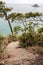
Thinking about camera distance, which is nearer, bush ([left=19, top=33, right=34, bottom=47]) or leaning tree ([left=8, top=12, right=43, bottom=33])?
bush ([left=19, top=33, right=34, bottom=47])

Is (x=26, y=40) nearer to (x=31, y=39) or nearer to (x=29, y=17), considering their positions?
(x=31, y=39)

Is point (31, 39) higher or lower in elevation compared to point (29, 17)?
lower

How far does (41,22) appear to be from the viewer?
10.1 metres

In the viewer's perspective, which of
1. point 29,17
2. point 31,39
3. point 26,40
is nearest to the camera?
point 31,39

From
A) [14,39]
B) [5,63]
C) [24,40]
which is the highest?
[5,63]

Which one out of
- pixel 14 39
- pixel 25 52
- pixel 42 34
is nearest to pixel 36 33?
pixel 42 34

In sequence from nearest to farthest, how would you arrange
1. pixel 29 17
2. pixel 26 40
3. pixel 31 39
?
1. pixel 31 39
2. pixel 26 40
3. pixel 29 17

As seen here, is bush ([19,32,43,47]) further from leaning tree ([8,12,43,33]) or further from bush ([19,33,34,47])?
leaning tree ([8,12,43,33])

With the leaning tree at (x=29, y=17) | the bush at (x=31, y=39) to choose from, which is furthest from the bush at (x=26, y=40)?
the leaning tree at (x=29, y=17)

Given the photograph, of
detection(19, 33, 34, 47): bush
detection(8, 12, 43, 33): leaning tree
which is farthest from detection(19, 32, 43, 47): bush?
detection(8, 12, 43, 33): leaning tree

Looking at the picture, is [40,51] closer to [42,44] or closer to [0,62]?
[42,44]

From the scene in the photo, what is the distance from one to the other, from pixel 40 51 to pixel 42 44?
1.33 m

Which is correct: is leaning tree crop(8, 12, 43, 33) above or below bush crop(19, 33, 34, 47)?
above

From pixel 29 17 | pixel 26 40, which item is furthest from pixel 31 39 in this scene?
pixel 29 17
